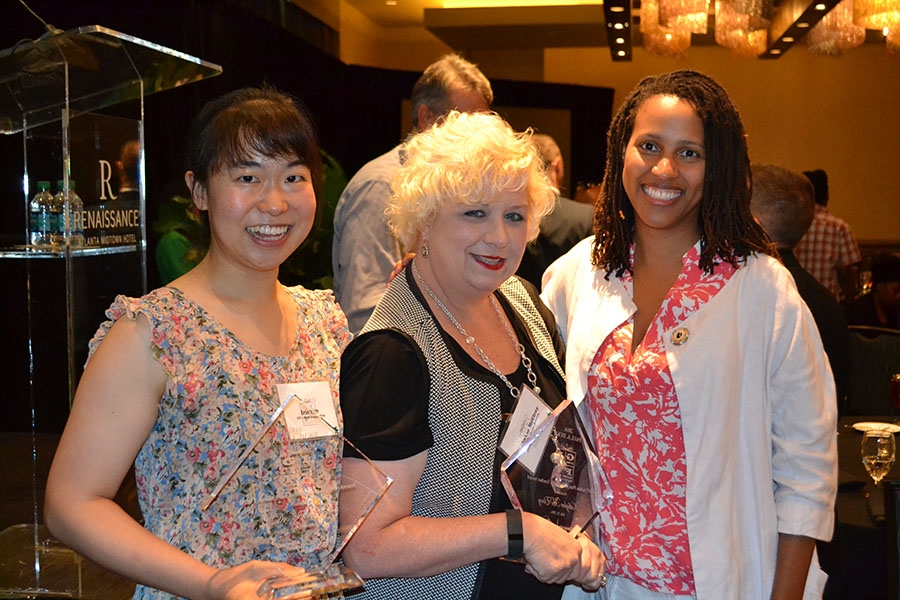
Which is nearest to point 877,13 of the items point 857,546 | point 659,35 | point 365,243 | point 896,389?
point 659,35

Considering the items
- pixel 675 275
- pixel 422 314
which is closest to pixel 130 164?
pixel 422 314

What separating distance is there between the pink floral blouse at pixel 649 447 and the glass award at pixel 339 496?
1.85ft

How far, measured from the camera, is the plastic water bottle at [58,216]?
2.87 meters

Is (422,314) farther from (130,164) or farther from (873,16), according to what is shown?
(873,16)

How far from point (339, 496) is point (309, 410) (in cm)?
18

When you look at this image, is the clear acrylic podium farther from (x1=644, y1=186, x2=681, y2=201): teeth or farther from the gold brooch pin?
the gold brooch pin

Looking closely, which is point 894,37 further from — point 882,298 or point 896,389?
point 896,389

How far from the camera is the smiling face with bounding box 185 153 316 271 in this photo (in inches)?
63.1

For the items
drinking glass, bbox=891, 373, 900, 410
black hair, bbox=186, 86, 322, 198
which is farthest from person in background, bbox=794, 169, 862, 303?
black hair, bbox=186, 86, 322, 198

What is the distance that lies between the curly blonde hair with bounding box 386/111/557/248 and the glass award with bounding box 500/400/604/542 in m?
0.45

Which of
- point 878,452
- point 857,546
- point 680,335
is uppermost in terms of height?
point 680,335

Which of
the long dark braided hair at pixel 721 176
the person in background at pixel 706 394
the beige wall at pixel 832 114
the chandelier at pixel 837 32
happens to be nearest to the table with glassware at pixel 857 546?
the person in background at pixel 706 394

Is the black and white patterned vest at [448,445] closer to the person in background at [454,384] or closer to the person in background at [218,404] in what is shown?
the person in background at [454,384]

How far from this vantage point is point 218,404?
1.52 m
